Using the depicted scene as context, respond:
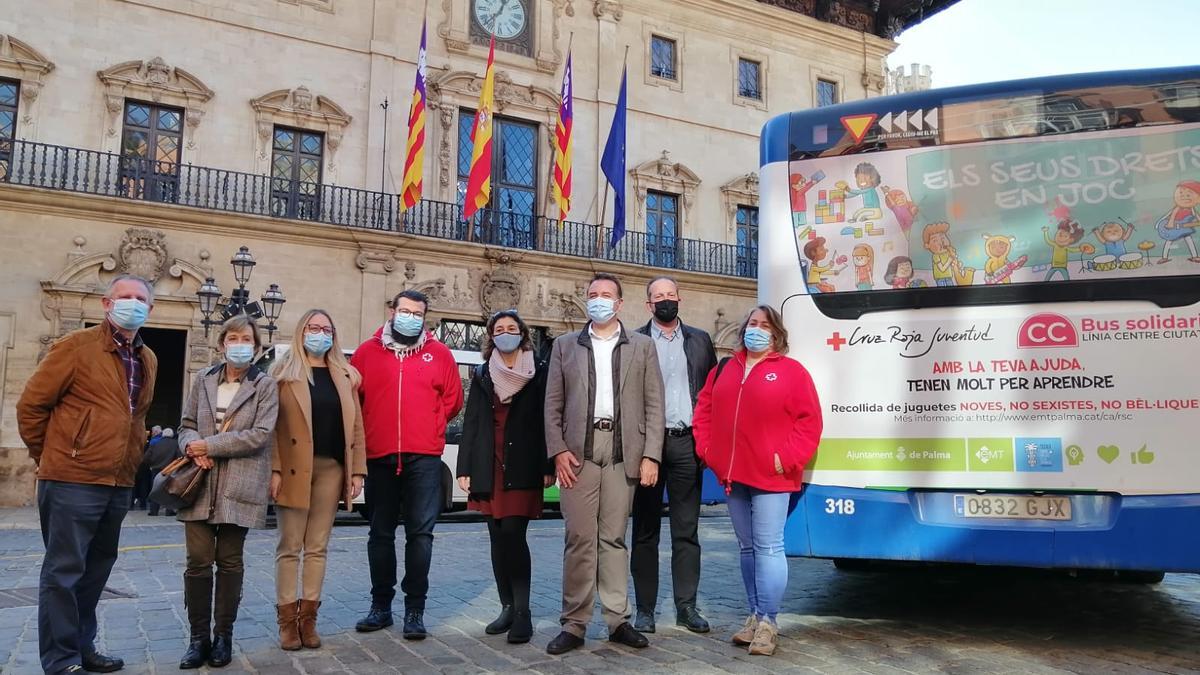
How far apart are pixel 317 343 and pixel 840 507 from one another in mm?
3123

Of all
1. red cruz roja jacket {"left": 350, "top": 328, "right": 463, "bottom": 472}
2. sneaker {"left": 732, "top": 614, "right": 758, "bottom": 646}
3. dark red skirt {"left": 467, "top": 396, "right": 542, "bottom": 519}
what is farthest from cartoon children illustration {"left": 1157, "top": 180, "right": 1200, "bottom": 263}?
red cruz roja jacket {"left": 350, "top": 328, "right": 463, "bottom": 472}

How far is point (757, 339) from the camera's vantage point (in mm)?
5223

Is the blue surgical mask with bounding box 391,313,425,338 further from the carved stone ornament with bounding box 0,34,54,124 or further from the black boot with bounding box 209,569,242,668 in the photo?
the carved stone ornament with bounding box 0,34,54,124

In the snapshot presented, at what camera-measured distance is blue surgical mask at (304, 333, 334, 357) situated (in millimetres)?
5180

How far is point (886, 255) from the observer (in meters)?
5.34

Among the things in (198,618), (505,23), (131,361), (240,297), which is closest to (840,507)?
(198,618)

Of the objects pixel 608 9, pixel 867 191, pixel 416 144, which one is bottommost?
pixel 867 191

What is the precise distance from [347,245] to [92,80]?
19.5ft

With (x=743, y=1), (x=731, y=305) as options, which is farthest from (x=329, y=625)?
(x=743, y=1)

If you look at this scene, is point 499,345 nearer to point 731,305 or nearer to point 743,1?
point 731,305

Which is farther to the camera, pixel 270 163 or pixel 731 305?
pixel 731 305

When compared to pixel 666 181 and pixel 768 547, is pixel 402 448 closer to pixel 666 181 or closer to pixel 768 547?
pixel 768 547

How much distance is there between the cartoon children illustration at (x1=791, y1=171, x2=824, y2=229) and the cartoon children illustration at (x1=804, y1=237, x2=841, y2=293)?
0.52ft

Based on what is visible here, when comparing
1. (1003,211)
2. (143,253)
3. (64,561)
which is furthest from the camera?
(143,253)
